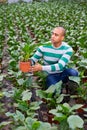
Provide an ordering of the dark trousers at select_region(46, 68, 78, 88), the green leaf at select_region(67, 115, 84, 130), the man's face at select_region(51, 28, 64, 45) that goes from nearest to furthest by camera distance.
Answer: the green leaf at select_region(67, 115, 84, 130)
the man's face at select_region(51, 28, 64, 45)
the dark trousers at select_region(46, 68, 78, 88)

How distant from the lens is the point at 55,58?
15.9 feet

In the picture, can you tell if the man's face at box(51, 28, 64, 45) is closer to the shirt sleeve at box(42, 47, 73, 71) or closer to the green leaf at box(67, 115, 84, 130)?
the shirt sleeve at box(42, 47, 73, 71)

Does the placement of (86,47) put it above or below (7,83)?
above

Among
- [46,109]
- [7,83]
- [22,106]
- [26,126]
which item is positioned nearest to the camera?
[26,126]

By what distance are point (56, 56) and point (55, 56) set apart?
0.05 ft

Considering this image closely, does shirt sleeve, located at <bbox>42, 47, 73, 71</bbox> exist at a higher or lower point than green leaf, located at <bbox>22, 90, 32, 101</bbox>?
higher

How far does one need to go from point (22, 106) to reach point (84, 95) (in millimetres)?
1083

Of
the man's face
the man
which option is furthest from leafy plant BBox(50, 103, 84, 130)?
the man's face

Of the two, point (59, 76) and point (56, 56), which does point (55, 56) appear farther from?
point (59, 76)

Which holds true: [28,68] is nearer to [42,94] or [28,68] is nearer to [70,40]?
[42,94]

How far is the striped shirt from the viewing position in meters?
4.65

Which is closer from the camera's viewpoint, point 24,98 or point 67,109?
point 67,109

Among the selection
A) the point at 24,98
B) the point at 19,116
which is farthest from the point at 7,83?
the point at 19,116

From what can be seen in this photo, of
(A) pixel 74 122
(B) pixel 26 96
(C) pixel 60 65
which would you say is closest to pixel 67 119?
(A) pixel 74 122
